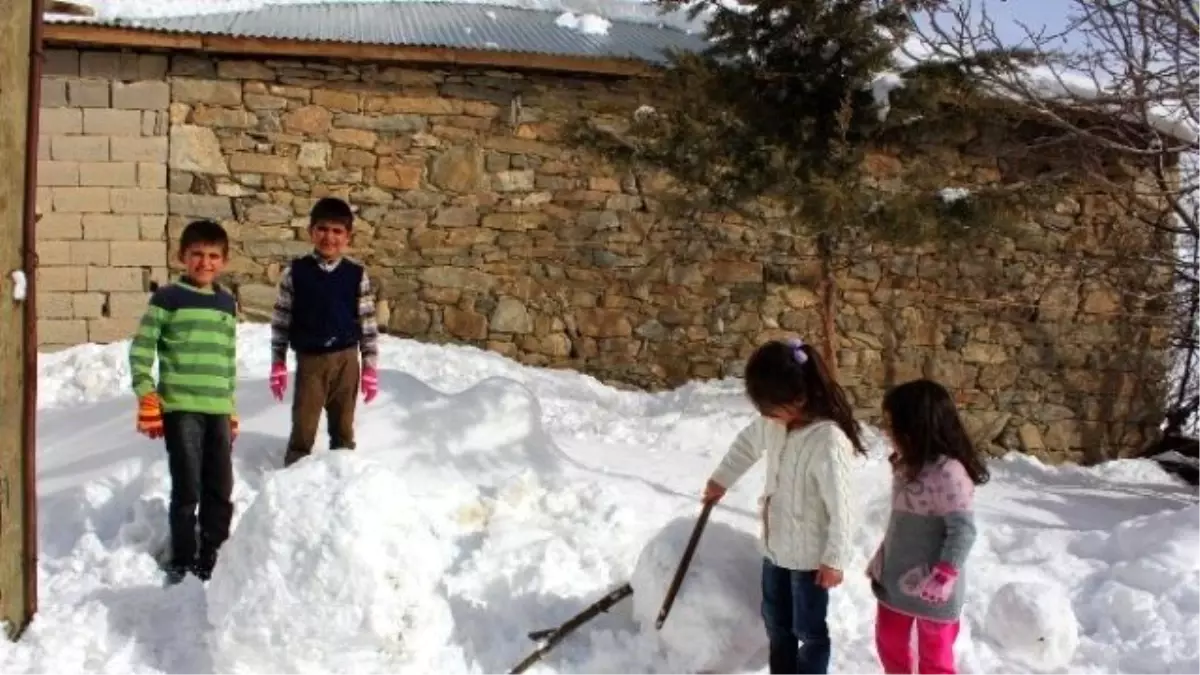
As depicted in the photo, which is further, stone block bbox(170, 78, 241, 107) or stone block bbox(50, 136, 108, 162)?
stone block bbox(170, 78, 241, 107)

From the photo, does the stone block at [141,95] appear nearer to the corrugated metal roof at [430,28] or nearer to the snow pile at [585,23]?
the corrugated metal roof at [430,28]

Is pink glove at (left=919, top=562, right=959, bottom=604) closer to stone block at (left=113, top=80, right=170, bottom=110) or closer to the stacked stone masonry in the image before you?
the stacked stone masonry

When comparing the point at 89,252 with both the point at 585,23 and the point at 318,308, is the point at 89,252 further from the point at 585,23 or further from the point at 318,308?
the point at 585,23

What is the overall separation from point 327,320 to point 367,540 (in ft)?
4.44

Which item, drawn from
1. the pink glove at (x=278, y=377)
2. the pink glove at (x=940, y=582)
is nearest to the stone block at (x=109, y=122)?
the pink glove at (x=278, y=377)

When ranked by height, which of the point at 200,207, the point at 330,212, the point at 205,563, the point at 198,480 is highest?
the point at 330,212

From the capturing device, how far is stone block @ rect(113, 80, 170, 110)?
25.1ft

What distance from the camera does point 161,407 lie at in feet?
12.1

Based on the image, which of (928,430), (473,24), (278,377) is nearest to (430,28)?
(473,24)

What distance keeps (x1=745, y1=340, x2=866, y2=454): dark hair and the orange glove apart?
2119 mm

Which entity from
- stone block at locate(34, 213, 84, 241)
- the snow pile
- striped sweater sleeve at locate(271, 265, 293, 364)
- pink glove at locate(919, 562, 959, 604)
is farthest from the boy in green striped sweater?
the snow pile

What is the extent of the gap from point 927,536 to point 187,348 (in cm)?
271

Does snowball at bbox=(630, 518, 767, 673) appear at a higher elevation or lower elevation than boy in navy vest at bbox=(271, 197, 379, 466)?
lower

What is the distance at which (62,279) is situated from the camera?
7.65m
